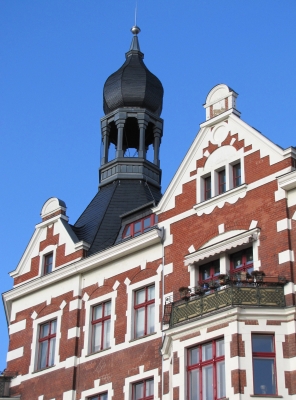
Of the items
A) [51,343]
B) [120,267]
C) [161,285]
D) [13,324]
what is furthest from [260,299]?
[13,324]

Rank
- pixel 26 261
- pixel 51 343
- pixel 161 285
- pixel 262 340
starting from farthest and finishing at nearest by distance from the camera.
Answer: pixel 26 261, pixel 51 343, pixel 161 285, pixel 262 340

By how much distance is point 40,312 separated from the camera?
115 feet

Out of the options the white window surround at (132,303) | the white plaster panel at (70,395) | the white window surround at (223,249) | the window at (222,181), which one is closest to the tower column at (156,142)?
the window at (222,181)

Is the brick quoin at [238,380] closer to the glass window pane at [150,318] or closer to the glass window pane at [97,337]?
the glass window pane at [150,318]

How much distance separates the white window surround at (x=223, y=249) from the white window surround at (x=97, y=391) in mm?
4621

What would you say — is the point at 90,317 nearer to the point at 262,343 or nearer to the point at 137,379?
the point at 137,379

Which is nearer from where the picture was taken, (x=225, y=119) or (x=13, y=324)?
(x=225, y=119)

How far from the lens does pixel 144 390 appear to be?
1174 inches

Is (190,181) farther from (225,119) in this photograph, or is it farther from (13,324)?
(13,324)

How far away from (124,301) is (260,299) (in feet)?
22.3

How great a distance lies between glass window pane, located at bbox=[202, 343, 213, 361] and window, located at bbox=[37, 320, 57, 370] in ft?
27.2

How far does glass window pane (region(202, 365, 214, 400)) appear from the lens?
26.3 meters

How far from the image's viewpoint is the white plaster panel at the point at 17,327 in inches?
1399

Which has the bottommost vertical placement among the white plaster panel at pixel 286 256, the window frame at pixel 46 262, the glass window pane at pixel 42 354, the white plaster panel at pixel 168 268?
the glass window pane at pixel 42 354
